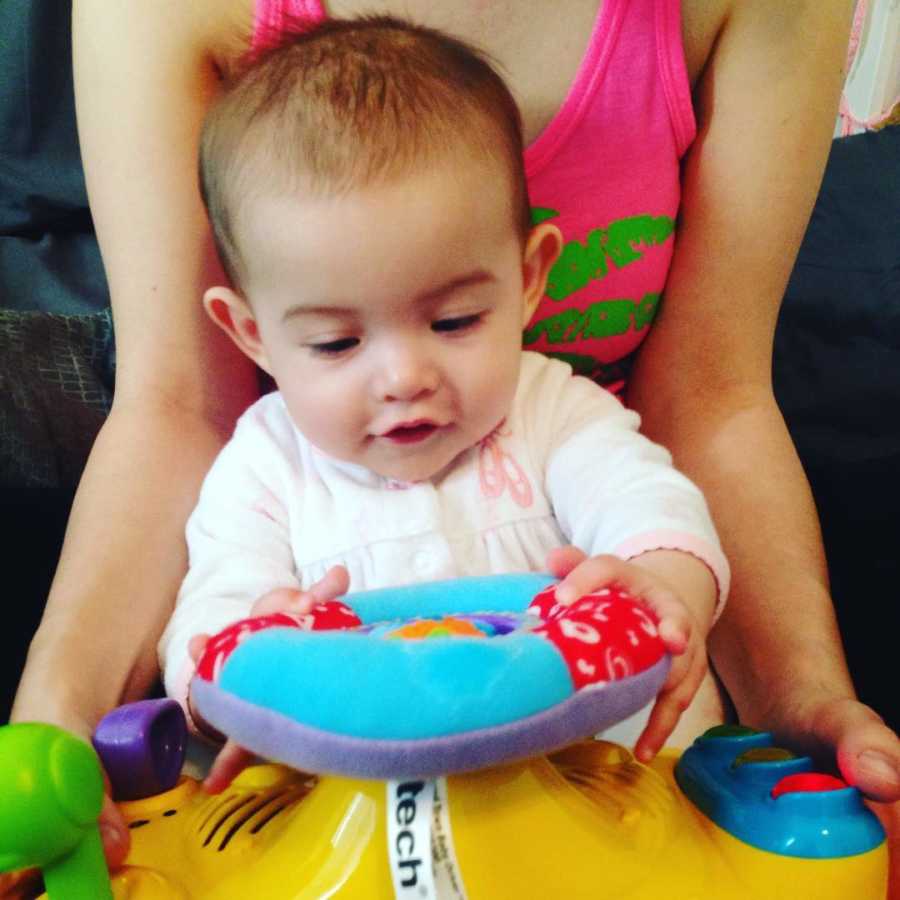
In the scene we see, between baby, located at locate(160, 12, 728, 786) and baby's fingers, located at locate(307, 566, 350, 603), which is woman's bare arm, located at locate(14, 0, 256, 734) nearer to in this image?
baby, located at locate(160, 12, 728, 786)

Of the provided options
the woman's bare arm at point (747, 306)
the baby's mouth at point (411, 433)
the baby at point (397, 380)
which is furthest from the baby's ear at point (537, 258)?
the woman's bare arm at point (747, 306)

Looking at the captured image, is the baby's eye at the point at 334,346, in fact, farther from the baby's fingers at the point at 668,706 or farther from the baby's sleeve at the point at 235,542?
the baby's fingers at the point at 668,706

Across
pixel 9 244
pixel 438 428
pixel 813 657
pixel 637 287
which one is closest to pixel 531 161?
pixel 637 287

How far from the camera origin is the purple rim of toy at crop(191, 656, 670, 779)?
1.18 feet

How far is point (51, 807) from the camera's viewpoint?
384 mm

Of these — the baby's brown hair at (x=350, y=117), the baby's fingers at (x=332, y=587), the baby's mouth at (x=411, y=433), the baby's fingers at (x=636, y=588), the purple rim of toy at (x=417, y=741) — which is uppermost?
the baby's brown hair at (x=350, y=117)

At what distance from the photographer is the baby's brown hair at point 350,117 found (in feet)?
1.94

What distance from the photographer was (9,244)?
1.26 meters

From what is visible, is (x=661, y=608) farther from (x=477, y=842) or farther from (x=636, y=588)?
(x=477, y=842)

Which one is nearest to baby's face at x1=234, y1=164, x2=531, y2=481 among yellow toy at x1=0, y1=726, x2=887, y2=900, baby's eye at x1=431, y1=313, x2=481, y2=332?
baby's eye at x1=431, y1=313, x2=481, y2=332

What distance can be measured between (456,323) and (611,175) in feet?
0.95

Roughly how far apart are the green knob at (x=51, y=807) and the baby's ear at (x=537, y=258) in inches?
16.7

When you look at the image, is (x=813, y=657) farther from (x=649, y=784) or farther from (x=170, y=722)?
(x=170, y=722)

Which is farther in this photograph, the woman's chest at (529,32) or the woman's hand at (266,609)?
the woman's chest at (529,32)
